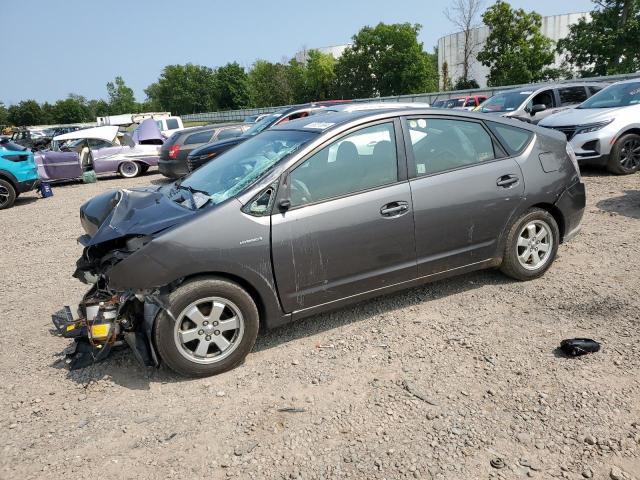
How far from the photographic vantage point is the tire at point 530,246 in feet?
14.3

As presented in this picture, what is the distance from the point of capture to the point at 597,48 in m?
29.0

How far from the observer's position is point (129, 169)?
15609 millimetres

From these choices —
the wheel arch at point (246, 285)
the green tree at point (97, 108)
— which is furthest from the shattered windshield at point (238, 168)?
the green tree at point (97, 108)

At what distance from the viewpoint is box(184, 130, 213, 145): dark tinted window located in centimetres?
1354

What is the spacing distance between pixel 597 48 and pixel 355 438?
110ft

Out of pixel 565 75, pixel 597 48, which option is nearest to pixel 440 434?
pixel 597 48

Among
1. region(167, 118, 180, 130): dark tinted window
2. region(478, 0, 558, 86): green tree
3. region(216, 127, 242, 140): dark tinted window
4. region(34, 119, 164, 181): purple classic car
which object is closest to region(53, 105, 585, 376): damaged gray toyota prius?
region(216, 127, 242, 140): dark tinted window

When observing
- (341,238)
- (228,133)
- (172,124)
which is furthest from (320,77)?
(341,238)

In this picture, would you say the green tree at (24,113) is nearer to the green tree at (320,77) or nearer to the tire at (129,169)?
the green tree at (320,77)

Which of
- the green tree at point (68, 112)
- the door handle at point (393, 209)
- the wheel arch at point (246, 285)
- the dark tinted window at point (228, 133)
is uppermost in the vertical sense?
the green tree at point (68, 112)

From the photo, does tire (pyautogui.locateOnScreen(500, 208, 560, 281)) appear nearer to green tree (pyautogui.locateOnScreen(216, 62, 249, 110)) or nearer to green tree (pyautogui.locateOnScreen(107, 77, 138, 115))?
green tree (pyautogui.locateOnScreen(216, 62, 249, 110))

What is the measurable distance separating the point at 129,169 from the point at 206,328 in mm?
13807

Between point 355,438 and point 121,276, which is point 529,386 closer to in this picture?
point 355,438

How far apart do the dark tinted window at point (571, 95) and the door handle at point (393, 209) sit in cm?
1099
